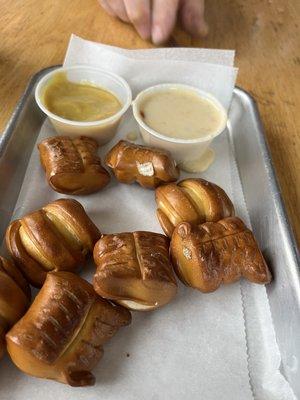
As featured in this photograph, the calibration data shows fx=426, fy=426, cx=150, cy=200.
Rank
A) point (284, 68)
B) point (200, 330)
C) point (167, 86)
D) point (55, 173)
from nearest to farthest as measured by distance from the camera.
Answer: point (200, 330), point (55, 173), point (167, 86), point (284, 68)

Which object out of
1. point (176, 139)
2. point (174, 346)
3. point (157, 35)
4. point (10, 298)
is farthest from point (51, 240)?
point (157, 35)

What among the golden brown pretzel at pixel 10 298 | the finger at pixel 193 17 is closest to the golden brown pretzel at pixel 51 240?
the golden brown pretzel at pixel 10 298

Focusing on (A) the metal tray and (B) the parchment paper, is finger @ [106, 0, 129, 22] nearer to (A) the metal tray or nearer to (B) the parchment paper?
(A) the metal tray

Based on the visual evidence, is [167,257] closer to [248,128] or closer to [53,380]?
[53,380]

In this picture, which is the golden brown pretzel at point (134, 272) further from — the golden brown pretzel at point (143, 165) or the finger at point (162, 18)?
the finger at point (162, 18)

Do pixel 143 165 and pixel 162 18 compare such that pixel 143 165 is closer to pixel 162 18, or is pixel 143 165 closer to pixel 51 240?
pixel 51 240

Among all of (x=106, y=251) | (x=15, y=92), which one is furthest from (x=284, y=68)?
(x=106, y=251)
